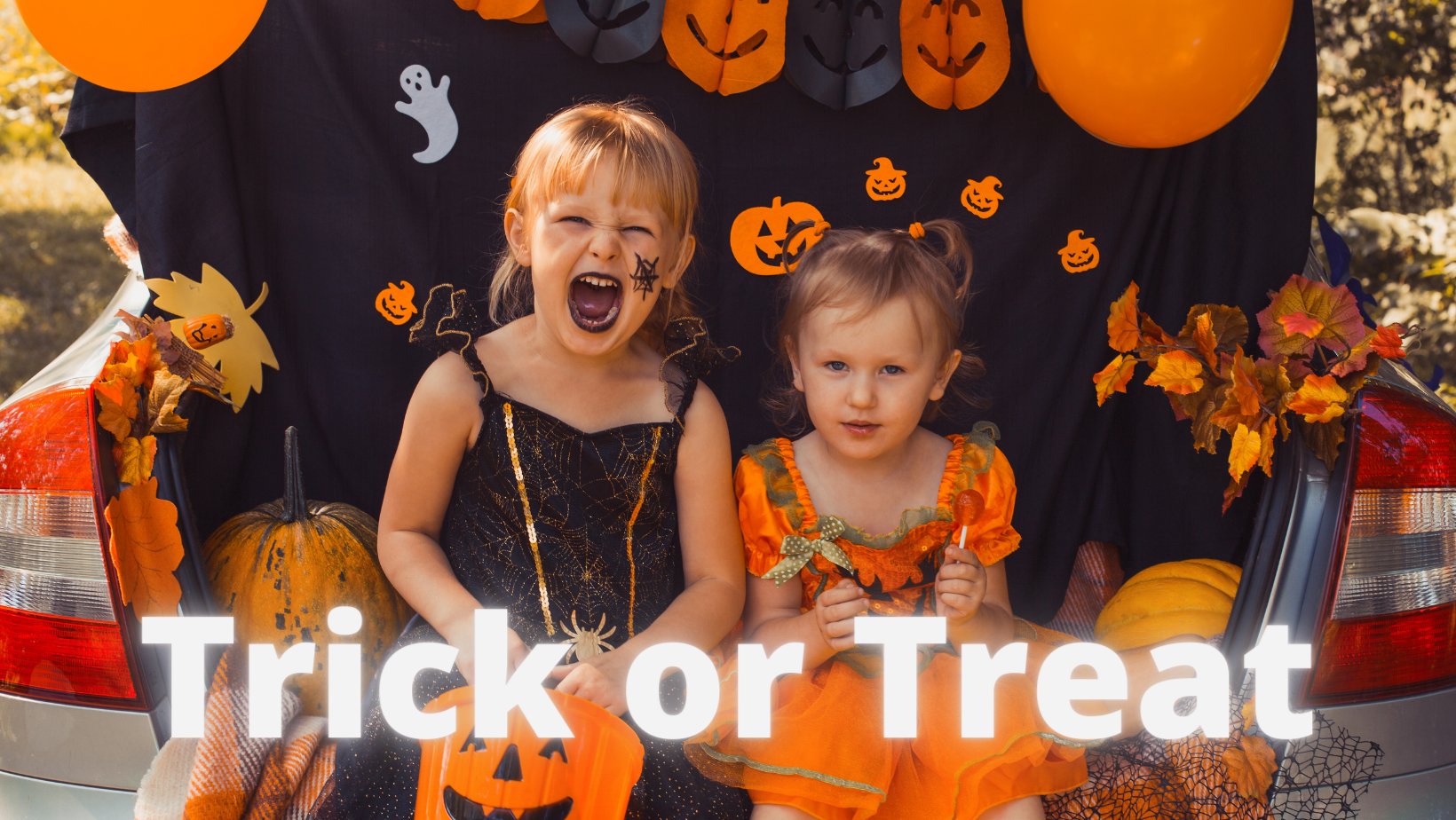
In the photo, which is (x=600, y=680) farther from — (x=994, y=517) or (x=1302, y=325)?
(x=1302, y=325)

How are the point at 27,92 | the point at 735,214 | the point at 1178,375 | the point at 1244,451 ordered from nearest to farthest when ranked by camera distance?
the point at 1244,451, the point at 1178,375, the point at 735,214, the point at 27,92

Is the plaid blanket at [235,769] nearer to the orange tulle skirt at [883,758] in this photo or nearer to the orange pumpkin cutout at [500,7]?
the orange tulle skirt at [883,758]

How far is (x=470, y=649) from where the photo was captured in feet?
6.36

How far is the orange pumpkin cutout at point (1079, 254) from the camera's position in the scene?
2545mm

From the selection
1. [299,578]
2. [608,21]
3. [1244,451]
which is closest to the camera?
[1244,451]

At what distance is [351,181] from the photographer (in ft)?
8.09

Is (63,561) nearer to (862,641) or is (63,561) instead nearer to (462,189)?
(462,189)

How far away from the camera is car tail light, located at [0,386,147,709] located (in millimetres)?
1734

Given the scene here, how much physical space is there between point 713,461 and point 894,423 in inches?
15.3

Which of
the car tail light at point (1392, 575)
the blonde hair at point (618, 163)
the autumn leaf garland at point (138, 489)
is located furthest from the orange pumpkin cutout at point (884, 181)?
the autumn leaf garland at point (138, 489)

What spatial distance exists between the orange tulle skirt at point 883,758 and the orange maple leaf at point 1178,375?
24.5 inches

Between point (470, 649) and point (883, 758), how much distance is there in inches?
30.6

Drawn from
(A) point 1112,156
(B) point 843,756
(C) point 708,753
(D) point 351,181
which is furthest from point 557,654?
(A) point 1112,156

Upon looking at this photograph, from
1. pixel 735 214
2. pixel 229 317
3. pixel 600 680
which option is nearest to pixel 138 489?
pixel 229 317
